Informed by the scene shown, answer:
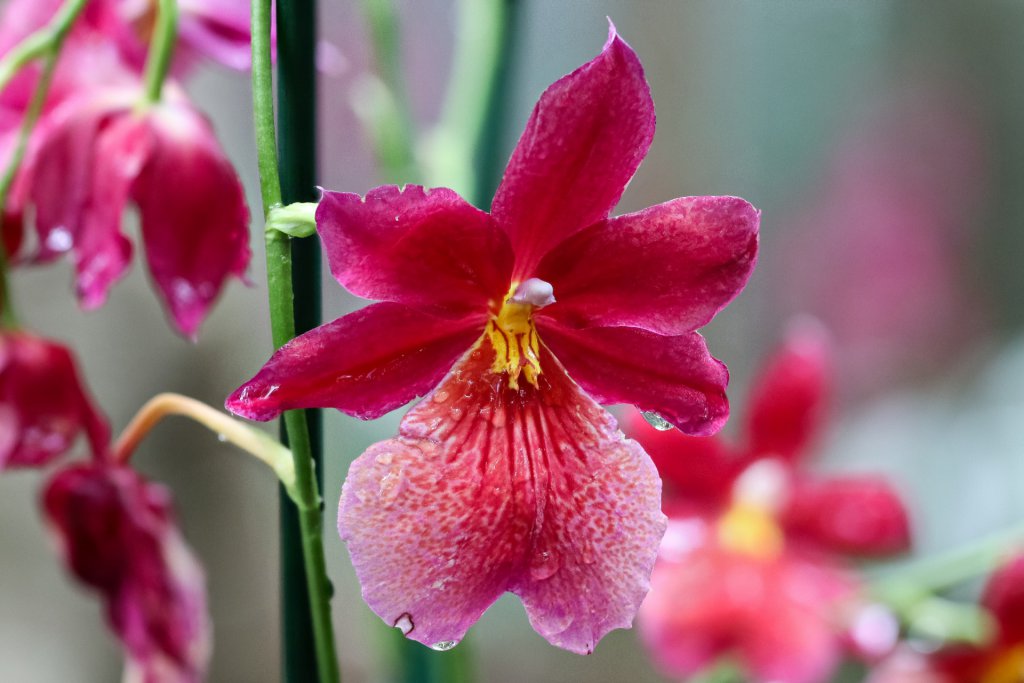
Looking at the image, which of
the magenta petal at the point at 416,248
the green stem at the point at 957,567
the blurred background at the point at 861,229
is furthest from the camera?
the blurred background at the point at 861,229

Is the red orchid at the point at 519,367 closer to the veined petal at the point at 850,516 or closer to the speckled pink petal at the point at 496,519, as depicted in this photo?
the speckled pink petal at the point at 496,519

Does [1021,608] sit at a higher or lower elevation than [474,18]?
lower

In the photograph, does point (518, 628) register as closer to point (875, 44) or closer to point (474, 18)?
point (474, 18)

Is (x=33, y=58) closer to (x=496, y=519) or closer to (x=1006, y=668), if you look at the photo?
(x=496, y=519)

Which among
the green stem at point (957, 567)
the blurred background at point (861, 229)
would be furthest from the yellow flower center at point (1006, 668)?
the blurred background at point (861, 229)

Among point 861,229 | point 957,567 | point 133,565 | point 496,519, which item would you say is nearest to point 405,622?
point 496,519

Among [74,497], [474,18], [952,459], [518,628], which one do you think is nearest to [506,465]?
[74,497]

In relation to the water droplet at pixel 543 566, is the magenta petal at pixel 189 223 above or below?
above
